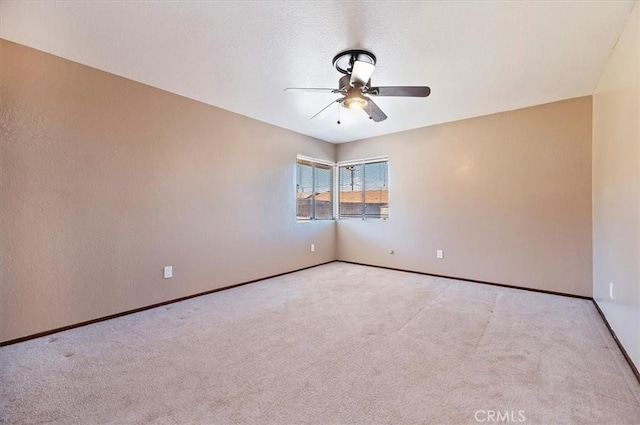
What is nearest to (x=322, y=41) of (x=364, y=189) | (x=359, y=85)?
(x=359, y=85)

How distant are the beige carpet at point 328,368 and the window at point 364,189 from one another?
2353 millimetres

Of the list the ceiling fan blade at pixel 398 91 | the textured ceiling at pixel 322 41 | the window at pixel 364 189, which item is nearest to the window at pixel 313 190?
the window at pixel 364 189

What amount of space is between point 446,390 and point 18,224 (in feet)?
10.8

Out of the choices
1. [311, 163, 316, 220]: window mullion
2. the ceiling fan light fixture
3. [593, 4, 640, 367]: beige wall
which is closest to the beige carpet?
[593, 4, 640, 367]: beige wall

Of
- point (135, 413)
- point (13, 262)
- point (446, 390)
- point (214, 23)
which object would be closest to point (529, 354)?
point (446, 390)

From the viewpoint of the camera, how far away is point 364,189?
536cm

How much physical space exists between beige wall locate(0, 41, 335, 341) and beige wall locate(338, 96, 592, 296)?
2345 millimetres

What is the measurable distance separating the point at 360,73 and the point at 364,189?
322 centimetres

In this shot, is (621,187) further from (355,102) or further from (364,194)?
(364,194)

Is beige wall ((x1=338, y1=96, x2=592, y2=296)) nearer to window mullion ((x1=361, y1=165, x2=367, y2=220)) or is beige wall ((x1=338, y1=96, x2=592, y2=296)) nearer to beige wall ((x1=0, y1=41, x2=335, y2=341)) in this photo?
window mullion ((x1=361, y1=165, x2=367, y2=220))

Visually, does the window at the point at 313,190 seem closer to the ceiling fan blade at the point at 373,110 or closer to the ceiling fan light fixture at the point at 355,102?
the ceiling fan blade at the point at 373,110

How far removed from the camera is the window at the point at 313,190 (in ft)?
16.3

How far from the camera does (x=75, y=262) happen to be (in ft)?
8.30

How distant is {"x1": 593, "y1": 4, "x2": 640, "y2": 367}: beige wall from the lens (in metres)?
1.81
